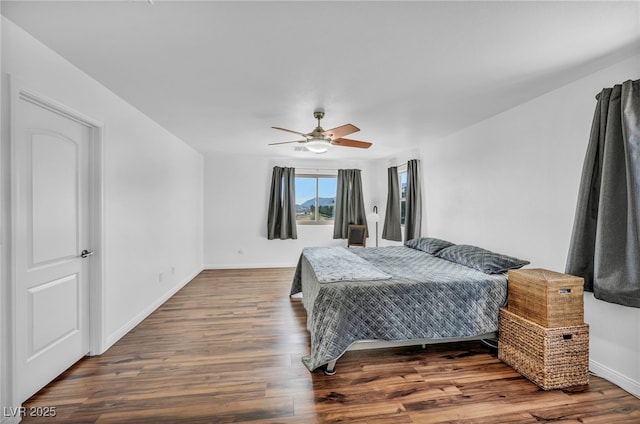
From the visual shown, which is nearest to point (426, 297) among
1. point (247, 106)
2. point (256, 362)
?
point (256, 362)

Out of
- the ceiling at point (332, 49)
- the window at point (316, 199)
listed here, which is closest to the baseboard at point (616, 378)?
the ceiling at point (332, 49)

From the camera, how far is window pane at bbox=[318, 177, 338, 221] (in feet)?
20.7

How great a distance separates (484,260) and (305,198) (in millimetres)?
4046

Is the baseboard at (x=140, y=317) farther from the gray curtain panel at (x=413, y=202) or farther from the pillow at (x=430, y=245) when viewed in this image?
the gray curtain panel at (x=413, y=202)

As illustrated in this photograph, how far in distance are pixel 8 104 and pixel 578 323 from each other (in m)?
3.95

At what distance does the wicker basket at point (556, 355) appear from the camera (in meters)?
2.02

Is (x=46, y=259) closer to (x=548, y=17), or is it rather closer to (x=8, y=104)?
(x=8, y=104)

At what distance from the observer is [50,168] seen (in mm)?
2031

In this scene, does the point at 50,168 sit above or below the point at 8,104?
below

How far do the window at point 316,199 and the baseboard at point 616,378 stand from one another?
457cm

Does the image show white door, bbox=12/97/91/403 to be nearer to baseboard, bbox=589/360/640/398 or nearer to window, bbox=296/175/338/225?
baseboard, bbox=589/360/640/398

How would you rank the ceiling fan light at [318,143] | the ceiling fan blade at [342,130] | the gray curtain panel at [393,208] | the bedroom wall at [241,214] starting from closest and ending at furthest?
the ceiling fan blade at [342,130] → the ceiling fan light at [318,143] → the gray curtain panel at [393,208] → the bedroom wall at [241,214]

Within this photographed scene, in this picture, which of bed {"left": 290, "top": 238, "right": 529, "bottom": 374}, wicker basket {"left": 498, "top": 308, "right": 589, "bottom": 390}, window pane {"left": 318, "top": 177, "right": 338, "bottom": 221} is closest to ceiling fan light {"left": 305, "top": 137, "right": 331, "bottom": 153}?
bed {"left": 290, "top": 238, "right": 529, "bottom": 374}

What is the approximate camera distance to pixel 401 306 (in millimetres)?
2336
